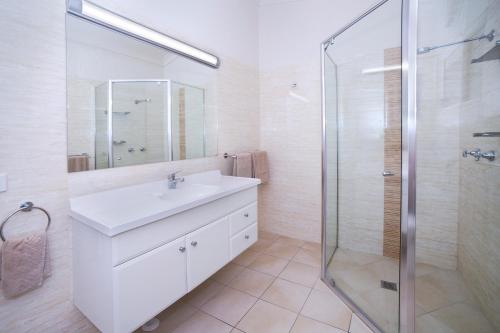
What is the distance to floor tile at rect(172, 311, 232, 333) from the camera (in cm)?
144

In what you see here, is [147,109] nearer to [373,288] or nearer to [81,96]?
[81,96]

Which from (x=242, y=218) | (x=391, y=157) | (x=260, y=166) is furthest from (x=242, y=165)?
(x=391, y=157)

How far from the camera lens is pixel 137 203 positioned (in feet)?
4.60

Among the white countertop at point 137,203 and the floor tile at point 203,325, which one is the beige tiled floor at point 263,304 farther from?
the white countertop at point 137,203

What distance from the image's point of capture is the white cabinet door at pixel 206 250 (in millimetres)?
1382

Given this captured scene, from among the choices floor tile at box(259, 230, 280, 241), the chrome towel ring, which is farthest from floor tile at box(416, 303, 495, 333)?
the chrome towel ring

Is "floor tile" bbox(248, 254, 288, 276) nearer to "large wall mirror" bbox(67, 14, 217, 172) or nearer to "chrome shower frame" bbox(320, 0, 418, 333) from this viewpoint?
"chrome shower frame" bbox(320, 0, 418, 333)

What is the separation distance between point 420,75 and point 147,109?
167cm

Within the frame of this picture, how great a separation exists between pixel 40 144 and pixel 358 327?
6.55 feet

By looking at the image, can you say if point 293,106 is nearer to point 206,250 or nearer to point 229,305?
point 206,250

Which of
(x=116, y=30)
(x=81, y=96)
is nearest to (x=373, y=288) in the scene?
(x=81, y=96)

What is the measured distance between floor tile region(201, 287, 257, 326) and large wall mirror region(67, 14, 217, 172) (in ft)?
3.52

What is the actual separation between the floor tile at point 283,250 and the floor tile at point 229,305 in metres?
0.67

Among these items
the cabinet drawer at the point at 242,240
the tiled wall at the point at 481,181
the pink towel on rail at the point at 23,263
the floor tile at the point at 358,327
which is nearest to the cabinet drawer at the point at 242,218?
the cabinet drawer at the point at 242,240
